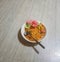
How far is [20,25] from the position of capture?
0.95 metres

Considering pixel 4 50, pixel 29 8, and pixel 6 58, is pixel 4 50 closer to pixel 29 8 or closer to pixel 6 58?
pixel 6 58

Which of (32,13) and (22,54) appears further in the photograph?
(32,13)

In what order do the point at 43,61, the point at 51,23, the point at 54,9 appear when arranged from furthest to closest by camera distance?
the point at 54,9 < the point at 51,23 < the point at 43,61

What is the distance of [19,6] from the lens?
1.09 metres

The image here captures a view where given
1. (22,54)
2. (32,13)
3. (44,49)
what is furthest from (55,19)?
(22,54)

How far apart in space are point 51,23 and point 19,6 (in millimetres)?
336

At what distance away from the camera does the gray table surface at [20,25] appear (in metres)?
0.79

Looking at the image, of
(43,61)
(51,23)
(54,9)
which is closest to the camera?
(43,61)

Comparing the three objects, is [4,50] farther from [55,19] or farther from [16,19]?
[55,19]

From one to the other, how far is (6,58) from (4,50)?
6 centimetres

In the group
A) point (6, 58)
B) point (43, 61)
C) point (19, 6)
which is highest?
point (19, 6)

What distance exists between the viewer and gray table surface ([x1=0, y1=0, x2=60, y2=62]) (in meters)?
0.79

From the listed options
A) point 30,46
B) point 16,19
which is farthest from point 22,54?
point 16,19

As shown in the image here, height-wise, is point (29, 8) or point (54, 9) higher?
point (29, 8)
